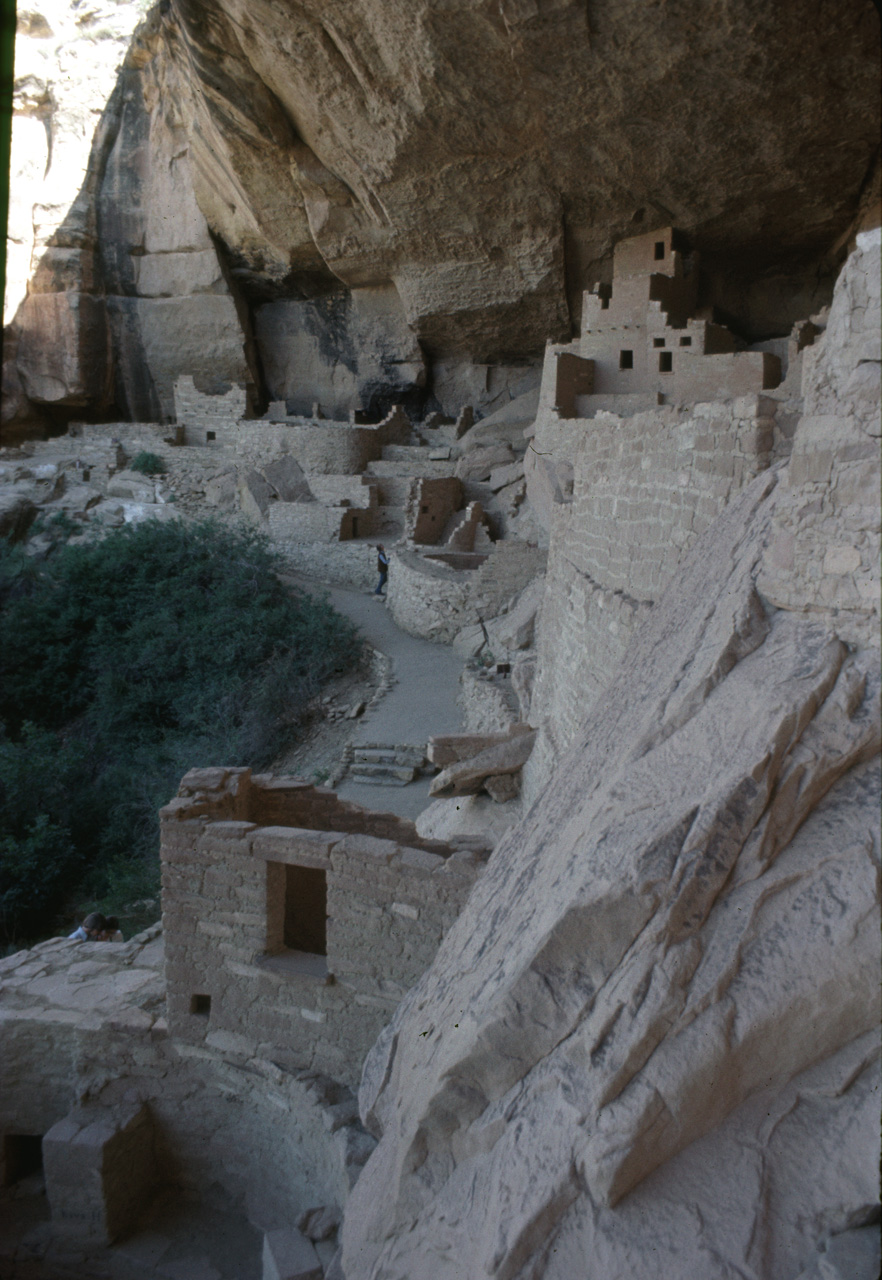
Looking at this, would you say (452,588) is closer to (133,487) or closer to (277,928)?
(277,928)

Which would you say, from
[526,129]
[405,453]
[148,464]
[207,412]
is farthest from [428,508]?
[207,412]

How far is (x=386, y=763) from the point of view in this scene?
10148 millimetres

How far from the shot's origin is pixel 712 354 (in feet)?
41.8

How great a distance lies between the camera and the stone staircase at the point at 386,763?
9.88 metres

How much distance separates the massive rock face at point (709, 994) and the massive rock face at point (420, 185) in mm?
10820

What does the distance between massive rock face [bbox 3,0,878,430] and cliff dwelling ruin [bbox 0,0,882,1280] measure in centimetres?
9

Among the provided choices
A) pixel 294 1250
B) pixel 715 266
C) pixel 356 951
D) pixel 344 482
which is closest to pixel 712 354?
pixel 715 266

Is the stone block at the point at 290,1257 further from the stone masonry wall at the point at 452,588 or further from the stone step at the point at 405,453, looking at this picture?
the stone step at the point at 405,453

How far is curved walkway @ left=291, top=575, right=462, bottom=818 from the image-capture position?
31.1ft

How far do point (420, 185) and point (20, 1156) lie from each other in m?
14.8

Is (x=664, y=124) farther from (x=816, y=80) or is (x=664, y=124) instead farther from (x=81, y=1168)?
(x=81, y=1168)

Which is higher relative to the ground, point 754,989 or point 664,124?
point 664,124

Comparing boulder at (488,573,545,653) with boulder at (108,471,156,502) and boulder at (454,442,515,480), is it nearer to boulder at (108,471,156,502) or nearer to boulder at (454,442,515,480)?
boulder at (454,442,515,480)

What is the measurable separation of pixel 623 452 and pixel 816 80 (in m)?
9.34
